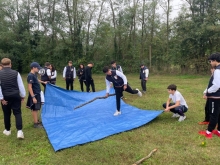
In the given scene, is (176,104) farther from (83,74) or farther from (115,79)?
(83,74)

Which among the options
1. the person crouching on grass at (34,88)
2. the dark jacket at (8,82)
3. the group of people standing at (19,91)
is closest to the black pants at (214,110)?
the group of people standing at (19,91)

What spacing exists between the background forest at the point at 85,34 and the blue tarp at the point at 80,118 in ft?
47.8

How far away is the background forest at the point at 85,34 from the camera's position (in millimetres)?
22125

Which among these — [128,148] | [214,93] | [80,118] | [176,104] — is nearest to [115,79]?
[80,118]

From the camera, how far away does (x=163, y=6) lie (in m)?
21.4

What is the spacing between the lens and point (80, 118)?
19.5 feet

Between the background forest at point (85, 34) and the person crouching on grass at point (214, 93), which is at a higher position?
the background forest at point (85, 34)

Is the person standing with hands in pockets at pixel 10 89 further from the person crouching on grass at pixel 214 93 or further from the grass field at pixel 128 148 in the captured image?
the person crouching on grass at pixel 214 93

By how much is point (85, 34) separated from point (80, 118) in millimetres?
18553

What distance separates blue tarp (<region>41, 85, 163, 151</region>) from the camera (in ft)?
15.0

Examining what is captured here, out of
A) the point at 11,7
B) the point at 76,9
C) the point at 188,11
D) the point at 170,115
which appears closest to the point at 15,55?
the point at 11,7

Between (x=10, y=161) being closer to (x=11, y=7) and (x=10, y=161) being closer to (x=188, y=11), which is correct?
(x=188, y=11)

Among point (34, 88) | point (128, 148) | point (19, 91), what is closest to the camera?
point (128, 148)

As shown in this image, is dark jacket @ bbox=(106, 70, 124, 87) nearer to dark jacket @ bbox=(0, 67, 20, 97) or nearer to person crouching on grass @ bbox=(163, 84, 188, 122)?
person crouching on grass @ bbox=(163, 84, 188, 122)
